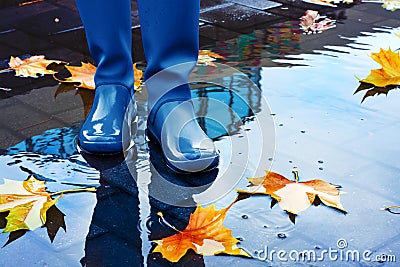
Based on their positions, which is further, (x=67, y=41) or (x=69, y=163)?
(x=67, y=41)

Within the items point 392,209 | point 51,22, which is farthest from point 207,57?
point 392,209

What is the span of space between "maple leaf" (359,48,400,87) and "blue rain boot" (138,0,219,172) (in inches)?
33.9

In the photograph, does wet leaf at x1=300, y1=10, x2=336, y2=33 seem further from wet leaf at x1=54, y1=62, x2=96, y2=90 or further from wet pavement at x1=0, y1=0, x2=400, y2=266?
wet leaf at x1=54, y1=62, x2=96, y2=90

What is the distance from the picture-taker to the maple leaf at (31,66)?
2936mm

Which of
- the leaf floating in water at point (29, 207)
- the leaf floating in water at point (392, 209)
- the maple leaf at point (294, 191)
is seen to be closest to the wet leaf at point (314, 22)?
the maple leaf at point (294, 191)

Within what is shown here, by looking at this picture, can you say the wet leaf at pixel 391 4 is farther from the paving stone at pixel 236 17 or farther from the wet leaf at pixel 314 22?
the paving stone at pixel 236 17

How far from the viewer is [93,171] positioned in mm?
2184

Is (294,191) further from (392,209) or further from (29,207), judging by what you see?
(29,207)

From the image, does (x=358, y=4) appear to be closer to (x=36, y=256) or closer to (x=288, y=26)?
(x=288, y=26)

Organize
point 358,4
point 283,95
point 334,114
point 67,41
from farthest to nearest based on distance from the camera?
1. point 358,4
2. point 67,41
3. point 283,95
4. point 334,114

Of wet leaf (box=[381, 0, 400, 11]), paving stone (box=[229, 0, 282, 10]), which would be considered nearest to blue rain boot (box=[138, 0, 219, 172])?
paving stone (box=[229, 0, 282, 10])

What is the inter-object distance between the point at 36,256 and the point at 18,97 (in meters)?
1.06

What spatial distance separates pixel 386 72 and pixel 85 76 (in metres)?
1.20

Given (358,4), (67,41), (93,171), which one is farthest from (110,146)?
(358,4)
